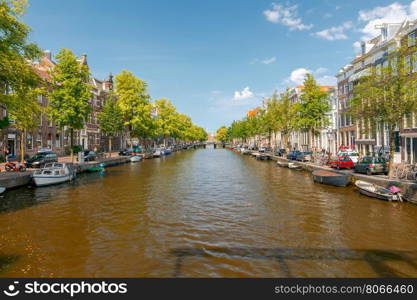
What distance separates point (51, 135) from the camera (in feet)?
164

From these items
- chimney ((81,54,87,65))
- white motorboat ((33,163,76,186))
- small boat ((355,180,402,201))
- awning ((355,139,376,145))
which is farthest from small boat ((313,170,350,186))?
chimney ((81,54,87,65))

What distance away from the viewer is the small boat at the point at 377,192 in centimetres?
1753

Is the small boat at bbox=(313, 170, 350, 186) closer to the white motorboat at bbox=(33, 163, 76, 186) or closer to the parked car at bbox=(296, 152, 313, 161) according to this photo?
the parked car at bbox=(296, 152, 313, 161)

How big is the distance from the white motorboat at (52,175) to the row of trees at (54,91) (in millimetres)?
4102

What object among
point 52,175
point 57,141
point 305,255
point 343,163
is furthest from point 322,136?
point 305,255

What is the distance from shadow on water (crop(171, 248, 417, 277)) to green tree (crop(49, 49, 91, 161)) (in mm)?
30451

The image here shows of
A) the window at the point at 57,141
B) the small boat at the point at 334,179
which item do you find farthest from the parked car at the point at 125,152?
the small boat at the point at 334,179

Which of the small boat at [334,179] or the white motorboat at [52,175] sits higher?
the white motorboat at [52,175]

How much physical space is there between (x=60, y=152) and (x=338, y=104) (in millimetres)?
56174

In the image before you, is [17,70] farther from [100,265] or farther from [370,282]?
[370,282]

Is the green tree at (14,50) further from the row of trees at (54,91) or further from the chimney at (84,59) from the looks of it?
the chimney at (84,59)

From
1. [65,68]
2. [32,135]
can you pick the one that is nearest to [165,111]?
[32,135]

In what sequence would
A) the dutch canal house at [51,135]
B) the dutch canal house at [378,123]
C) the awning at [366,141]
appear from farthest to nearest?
the awning at [366,141] < the dutch canal house at [51,135] < the dutch canal house at [378,123]

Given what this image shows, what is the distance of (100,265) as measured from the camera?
8.95 meters
